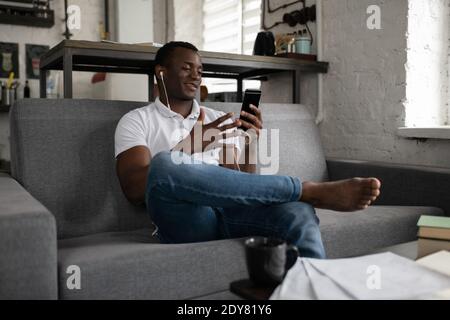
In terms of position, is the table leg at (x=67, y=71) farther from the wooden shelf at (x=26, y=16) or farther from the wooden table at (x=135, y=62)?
the wooden shelf at (x=26, y=16)

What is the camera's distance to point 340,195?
1.16 m

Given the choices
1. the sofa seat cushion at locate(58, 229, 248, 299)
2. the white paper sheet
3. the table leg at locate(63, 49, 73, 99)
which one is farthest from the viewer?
the table leg at locate(63, 49, 73, 99)

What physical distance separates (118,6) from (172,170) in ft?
11.4

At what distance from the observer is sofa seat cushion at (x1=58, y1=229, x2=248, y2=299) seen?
1037 millimetres

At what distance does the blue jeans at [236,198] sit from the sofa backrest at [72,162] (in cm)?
34

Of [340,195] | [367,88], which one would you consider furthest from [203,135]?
[367,88]

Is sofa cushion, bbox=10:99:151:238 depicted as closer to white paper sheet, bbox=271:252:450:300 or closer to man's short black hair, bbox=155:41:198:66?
man's short black hair, bbox=155:41:198:66

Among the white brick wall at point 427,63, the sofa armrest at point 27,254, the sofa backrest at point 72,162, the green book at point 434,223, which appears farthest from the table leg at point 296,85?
the sofa armrest at point 27,254

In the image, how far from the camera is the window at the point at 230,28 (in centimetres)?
338

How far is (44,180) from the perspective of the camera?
1.46 metres

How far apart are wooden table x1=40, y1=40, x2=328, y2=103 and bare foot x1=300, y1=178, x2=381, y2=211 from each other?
1.15 m

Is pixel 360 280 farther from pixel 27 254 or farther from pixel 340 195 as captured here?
pixel 27 254

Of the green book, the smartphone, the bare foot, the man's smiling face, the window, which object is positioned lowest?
the green book

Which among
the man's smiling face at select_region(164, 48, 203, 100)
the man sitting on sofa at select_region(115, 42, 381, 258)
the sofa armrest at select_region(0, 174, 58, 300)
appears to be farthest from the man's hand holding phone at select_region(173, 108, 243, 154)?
the sofa armrest at select_region(0, 174, 58, 300)
